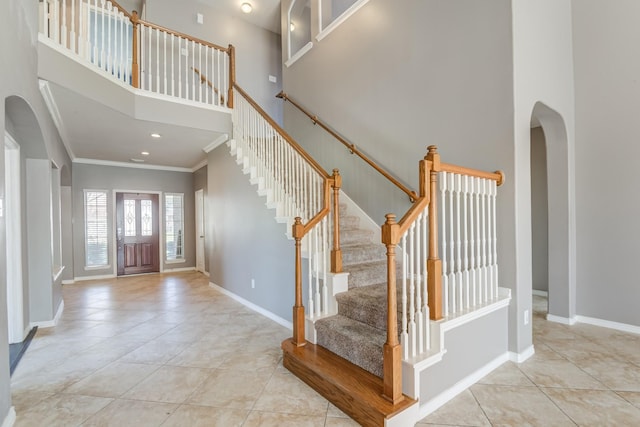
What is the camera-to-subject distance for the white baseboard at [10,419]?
1933mm

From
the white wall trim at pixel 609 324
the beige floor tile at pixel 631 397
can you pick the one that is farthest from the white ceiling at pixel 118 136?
the white wall trim at pixel 609 324

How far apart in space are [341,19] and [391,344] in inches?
175

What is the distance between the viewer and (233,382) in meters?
2.49

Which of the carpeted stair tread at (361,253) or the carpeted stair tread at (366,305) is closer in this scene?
the carpeted stair tread at (366,305)

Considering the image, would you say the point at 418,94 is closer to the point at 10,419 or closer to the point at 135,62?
the point at 135,62

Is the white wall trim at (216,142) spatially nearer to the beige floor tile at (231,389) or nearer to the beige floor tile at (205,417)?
the beige floor tile at (231,389)

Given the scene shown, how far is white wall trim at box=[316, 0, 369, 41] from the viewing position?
14.0 ft

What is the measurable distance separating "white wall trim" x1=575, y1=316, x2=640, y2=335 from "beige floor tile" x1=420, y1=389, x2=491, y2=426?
2.41 meters

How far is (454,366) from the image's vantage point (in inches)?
87.9

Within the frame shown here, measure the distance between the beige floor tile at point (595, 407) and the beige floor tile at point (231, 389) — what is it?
2.09 m

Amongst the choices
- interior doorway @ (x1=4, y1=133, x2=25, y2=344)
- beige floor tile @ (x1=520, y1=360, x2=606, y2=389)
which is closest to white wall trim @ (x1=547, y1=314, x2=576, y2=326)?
beige floor tile @ (x1=520, y1=360, x2=606, y2=389)

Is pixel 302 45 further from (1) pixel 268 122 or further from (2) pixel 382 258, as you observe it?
(2) pixel 382 258

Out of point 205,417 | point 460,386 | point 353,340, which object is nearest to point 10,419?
point 205,417

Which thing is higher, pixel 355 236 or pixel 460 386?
pixel 355 236
